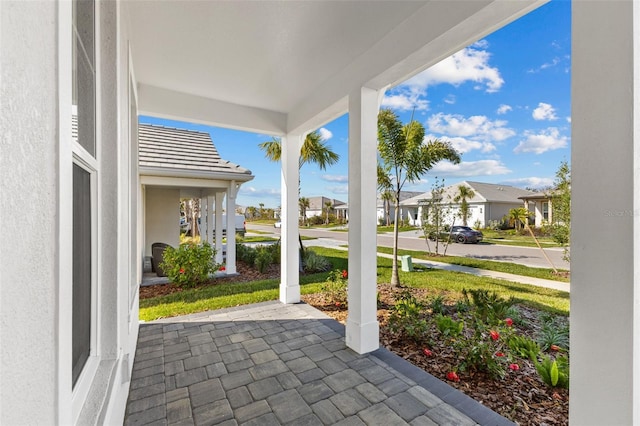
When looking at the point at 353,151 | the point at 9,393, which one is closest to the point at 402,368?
the point at 353,151

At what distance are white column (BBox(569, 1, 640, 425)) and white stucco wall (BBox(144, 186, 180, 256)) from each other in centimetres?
921

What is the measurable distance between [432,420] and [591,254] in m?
1.82

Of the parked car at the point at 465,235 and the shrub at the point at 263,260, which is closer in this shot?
the shrub at the point at 263,260

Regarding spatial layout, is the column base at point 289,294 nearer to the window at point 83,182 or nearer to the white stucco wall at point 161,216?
the window at point 83,182

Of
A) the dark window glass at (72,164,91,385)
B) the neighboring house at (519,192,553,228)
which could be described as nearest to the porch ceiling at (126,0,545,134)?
the dark window glass at (72,164,91,385)

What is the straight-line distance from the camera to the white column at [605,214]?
1.33 m

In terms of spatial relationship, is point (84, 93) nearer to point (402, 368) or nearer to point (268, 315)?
point (402, 368)

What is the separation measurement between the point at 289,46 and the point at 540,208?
45.4 ft

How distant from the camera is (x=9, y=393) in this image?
0.54 m

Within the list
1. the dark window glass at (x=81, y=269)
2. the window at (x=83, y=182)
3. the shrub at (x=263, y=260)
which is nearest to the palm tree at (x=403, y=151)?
the shrub at (x=263, y=260)

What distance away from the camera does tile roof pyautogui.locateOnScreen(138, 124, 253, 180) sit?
6.88m

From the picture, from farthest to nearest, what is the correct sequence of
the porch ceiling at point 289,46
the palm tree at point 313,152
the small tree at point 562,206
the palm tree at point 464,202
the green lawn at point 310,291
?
the palm tree at point 464,202 < the palm tree at point 313,152 < the small tree at point 562,206 < the green lawn at point 310,291 < the porch ceiling at point 289,46

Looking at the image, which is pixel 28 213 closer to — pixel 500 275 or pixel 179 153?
pixel 179 153

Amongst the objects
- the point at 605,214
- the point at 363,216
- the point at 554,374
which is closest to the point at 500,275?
the point at 554,374
